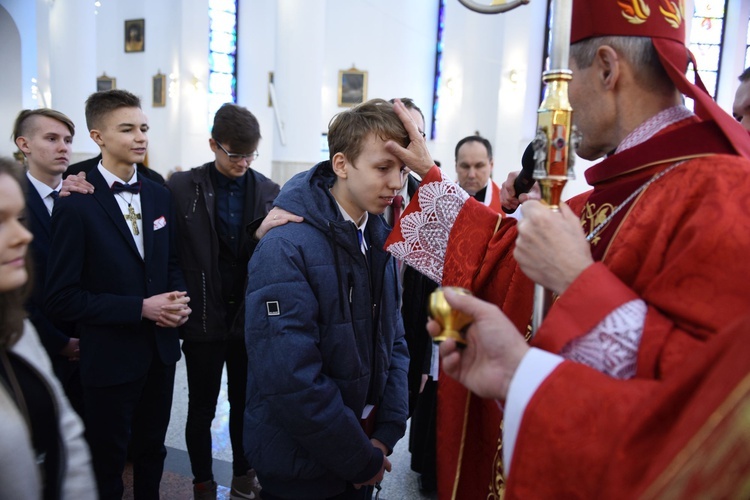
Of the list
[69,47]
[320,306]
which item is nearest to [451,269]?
[320,306]

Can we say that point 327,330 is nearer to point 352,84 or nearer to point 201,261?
point 201,261

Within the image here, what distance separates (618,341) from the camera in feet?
3.34

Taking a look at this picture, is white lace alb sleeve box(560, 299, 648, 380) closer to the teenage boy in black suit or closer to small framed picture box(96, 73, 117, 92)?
the teenage boy in black suit

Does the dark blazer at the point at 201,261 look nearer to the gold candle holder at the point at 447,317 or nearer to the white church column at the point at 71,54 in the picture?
the gold candle holder at the point at 447,317

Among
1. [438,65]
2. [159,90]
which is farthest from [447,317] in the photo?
[159,90]

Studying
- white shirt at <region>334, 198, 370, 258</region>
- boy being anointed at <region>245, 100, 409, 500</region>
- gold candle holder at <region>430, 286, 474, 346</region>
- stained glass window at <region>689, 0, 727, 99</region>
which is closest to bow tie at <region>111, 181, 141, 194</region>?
boy being anointed at <region>245, 100, 409, 500</region>

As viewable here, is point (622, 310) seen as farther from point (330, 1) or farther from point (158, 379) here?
point (330, 1)

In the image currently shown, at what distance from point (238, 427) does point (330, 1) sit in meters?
14.5

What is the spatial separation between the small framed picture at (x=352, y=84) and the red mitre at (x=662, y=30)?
14674 mm

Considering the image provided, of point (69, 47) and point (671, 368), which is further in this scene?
point (69, 47)

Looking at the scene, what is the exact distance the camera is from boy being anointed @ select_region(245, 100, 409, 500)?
67.4 inches

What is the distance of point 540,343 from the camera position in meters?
1.09

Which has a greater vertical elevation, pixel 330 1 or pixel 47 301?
pixel 330 1

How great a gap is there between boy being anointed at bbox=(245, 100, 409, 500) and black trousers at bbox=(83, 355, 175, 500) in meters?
0.78
